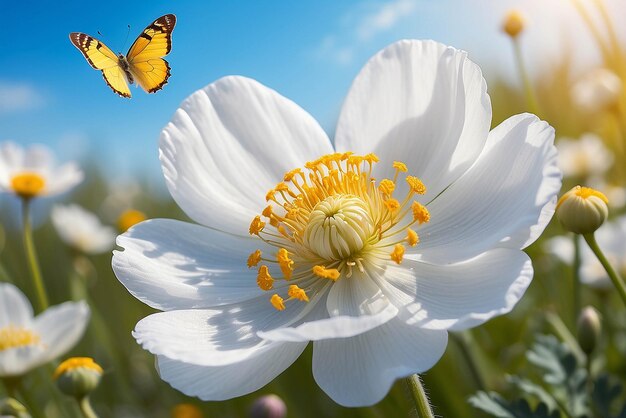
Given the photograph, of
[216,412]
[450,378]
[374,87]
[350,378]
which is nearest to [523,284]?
[350,378]

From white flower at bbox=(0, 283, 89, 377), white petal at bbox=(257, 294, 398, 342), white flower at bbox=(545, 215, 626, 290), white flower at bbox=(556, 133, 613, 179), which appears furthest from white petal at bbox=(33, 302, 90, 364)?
white flower at bbox=(556, 133, 613, 179)

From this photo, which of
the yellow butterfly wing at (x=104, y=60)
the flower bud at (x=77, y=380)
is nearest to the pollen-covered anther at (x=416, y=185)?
the yellow butterfly wing at (x=104, y=60)

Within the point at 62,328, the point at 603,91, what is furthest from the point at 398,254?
the point at 603,91

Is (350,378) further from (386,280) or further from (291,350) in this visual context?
(386,280)

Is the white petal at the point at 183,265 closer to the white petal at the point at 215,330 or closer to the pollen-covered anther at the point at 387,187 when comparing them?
the white petal at the point at 215,330

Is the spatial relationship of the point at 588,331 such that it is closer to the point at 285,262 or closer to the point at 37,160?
the point at 285,262

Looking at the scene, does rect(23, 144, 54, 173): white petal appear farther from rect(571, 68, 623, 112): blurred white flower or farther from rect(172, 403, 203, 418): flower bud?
rect(571, 68, 623, 112): blurred white flower
